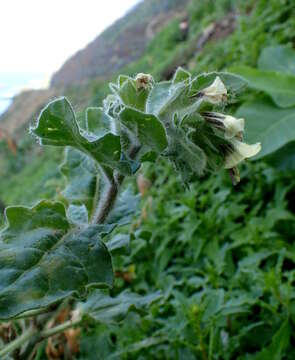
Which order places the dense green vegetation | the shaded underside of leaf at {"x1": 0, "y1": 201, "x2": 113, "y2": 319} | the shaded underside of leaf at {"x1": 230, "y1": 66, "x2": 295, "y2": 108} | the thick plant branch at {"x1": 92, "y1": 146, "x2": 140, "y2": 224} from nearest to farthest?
the shaded underside of leaf at {"x1": 0, "y1": 201, "x2": 113, "y2": 319} < the thick plant branch at {"x1": 92, "y1": 146, "x2": 140, "y2": 224} < the dense green vegetation < the shaded underside of leaf at {"x1": 230, "y1": 66, "x2": 295, "y2": 108}

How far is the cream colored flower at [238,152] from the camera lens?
2.90 ft

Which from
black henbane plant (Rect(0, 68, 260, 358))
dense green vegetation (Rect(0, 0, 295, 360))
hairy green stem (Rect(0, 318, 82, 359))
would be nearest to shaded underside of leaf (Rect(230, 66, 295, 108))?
dense green vegetation (Rect(0, 0, 295, 360))

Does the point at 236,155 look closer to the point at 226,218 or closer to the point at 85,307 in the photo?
the point at 85,307

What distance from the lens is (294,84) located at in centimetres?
222

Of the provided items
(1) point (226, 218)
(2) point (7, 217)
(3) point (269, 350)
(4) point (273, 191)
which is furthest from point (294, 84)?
(2) point (7, 217)

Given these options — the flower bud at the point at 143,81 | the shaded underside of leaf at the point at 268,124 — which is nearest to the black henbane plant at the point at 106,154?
the flower bud at the point at 143,81

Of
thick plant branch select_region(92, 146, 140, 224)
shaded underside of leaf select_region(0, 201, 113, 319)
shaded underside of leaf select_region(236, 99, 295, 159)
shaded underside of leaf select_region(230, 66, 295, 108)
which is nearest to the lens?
shaded underside of leaf select_region(0, 201, 113, 319)

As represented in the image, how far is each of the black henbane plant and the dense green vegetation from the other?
4.6 inches

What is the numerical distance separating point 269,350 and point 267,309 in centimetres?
23

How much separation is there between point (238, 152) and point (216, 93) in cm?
13

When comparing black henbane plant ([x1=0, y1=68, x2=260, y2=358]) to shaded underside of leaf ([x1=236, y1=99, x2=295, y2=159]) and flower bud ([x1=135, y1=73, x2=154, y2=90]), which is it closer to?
flower bud ([x1=135, y1=73, x2=154, y2=90])

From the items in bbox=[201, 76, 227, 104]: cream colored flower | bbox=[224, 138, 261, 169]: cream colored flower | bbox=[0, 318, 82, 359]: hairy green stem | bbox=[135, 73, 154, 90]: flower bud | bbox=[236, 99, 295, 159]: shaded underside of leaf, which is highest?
bbox=[135, 73, 154, 90]: flower bud

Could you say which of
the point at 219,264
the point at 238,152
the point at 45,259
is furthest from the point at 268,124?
the point at 45,259

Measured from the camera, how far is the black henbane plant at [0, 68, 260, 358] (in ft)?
2.63
